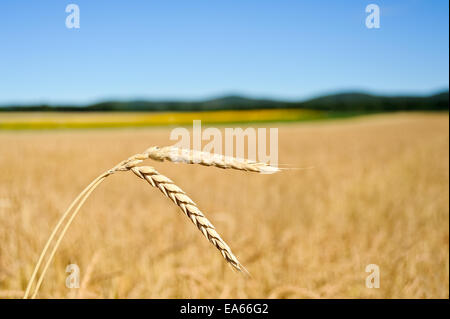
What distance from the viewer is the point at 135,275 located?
183 cm

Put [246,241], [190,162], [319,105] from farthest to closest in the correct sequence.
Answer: [319,105] < [246,241] < [190,162]

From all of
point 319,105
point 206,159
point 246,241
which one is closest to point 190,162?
point 206,159

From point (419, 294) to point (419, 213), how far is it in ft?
4.95

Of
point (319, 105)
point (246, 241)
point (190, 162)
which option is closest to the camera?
point (190, 162)

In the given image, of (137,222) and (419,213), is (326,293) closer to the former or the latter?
(137,222)

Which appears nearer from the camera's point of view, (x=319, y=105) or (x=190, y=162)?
(x=190, y=162)

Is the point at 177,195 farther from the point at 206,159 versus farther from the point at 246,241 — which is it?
the point at 246,241

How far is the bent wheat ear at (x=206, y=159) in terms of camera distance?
21.1 inches

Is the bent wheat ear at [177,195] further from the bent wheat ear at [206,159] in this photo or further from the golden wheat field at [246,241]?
the golden wheat field at [246,241]

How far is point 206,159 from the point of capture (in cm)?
54

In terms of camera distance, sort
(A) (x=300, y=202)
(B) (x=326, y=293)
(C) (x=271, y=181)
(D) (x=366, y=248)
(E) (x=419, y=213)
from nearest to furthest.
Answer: (B) (x=326, y=293) → (D) (x=366, y=248) → (E) (x=419, y=213) → (A) (x=300, y=202) → (C) (x=271, y=181)

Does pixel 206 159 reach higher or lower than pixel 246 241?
higher

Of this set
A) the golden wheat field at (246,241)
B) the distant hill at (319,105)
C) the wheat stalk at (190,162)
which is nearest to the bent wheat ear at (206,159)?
the wheat stalk at (190,162)
